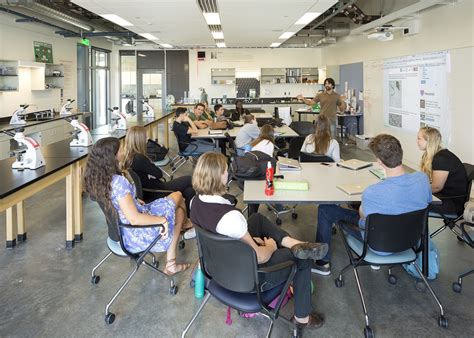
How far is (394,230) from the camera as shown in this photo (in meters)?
2.44

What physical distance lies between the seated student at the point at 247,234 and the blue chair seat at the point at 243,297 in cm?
4

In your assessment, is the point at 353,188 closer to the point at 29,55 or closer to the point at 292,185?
the point at 292,185

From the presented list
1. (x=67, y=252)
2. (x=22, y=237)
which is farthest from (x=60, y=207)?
(x=67, y=252)

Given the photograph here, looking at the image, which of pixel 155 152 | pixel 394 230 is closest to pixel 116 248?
pixel 394 230

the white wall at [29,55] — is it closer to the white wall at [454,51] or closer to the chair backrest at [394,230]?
the white wall at [454,51]

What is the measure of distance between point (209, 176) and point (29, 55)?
828 centimetres

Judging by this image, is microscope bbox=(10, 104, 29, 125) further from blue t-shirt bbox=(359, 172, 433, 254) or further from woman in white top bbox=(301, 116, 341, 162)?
blue t-shirt bbox=(359, 172, 433, 254)

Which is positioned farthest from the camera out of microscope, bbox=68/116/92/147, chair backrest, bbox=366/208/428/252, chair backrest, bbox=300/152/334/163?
microscope, bbox=68/116/92/147

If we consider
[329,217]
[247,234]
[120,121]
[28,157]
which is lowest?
[329,217]

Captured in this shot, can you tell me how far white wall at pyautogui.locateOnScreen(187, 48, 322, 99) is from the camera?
14102 mm

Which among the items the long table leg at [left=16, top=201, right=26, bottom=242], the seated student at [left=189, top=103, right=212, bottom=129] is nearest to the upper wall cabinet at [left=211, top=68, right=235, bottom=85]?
the seated student at [left=189, top=103, right=212, bottom=129]

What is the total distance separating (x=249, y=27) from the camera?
28.1 feet

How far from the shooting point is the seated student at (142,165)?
12.1 feet

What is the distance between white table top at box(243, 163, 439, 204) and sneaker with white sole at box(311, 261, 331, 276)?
66cm
